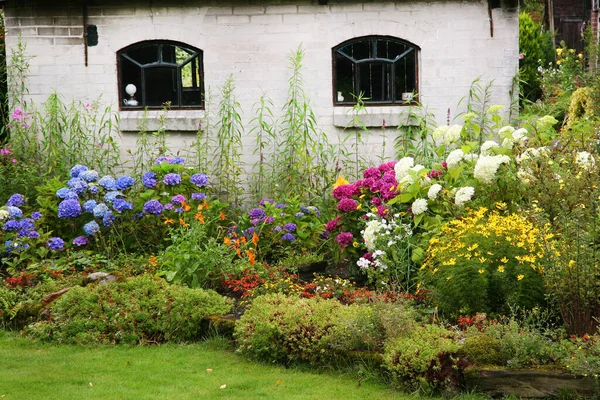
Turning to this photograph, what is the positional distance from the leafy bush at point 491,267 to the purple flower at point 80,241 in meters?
4.09

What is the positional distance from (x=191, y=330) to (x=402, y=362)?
2047 mm

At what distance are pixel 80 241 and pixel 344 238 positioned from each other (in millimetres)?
2906

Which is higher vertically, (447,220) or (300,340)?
(447,220)

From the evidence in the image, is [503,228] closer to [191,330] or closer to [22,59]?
[191,330]

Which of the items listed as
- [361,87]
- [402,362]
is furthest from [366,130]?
[402,362]

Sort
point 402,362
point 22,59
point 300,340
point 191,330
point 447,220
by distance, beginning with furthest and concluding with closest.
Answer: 1. point 22,59
2. point 447,220
3. point 191,330
4. point 300,340
5. point 402,362

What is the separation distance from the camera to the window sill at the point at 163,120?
10.7 metres

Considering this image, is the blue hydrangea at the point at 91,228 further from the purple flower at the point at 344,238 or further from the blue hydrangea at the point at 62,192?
the purple flower at the point at 344,238

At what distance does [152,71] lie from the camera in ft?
35.8

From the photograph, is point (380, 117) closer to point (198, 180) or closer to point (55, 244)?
point (198, 180)

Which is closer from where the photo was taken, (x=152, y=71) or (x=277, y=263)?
(x=277, y=263)

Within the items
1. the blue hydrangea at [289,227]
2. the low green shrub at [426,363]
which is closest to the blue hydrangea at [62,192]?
the blue hydrangea at [289,227]

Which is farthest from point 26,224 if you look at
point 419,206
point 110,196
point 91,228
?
point 419,206

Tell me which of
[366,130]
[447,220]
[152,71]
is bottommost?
[447,220]
